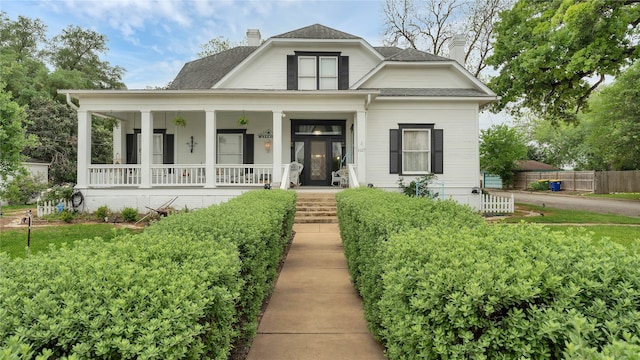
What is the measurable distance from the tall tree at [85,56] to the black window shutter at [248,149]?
25277 mm

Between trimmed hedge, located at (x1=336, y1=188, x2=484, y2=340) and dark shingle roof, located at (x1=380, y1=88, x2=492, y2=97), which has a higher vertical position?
dark shingle roof, located at (x1=380, y1=88, x2=492, y2=97)

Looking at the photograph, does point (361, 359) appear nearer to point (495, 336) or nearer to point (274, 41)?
point (495, 336)

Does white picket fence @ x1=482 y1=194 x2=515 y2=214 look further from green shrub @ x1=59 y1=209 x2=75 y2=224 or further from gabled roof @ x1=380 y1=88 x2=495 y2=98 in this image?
green shrub @ x1=59 y1=209 x2=75 y2=224

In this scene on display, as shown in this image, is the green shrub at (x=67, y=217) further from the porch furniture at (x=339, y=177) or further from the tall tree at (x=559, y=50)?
the tall tree at (x=559, y=50)

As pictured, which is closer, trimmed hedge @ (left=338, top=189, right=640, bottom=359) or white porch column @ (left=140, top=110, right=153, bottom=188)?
trimmed hedge @ (left=338, top=189, right=640, bottom=359)

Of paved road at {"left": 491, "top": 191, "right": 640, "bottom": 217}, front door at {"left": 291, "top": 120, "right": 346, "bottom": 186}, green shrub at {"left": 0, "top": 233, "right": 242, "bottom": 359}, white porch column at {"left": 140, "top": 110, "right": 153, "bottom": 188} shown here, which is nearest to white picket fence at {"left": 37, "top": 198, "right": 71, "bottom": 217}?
white porch column at {"left": 140, "top": 110, "right": 153, "bottom": 188}

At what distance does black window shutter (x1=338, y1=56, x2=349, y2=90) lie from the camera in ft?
46.9

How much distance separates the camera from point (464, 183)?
44.1 feet

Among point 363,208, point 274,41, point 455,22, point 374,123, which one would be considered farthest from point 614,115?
point 363,208

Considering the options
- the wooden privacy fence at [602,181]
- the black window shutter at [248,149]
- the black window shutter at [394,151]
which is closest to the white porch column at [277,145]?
the black window shutter at [248,149]

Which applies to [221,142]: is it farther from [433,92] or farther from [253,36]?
[433,92]

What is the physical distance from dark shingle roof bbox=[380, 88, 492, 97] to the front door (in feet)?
7.84

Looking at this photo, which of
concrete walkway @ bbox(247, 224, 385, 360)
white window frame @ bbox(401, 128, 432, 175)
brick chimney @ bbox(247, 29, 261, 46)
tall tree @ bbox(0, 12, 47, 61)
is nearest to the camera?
concrete walkway @ bbox(247, 224, 385, 360)

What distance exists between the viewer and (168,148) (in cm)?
1465
